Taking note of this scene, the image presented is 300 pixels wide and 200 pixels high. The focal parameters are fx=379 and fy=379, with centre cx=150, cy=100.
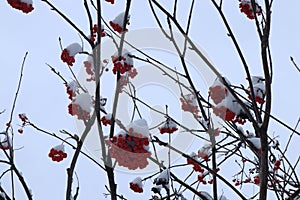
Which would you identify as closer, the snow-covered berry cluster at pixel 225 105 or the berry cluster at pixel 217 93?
the snow-covered berry cluster at pixel 225 105

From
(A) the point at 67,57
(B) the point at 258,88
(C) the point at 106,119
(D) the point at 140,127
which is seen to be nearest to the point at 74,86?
(A) the point at 67,57

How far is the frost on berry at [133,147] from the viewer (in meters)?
2.36

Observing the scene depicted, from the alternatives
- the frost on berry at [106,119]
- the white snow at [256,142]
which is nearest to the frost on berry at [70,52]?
the frost on berry at [106,119]

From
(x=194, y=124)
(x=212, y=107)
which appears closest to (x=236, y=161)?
(x=194, y=124)

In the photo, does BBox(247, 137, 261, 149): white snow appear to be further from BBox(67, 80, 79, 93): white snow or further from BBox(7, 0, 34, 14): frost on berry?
BBox(7, 0, 34, 14): frost on berry

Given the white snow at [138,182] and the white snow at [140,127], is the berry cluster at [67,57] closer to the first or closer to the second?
the white snow at [140,127]

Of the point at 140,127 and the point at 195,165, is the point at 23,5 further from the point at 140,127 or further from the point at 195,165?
the point at 195,165

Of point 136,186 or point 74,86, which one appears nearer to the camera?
point 74,86

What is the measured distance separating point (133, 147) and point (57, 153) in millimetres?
1460

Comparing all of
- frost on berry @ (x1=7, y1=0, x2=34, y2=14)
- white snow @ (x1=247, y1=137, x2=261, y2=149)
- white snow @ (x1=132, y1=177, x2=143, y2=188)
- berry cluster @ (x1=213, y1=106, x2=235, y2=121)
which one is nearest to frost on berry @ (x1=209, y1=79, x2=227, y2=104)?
berry cluster @ (x1=213, y1=106, x2=235, y2=121)

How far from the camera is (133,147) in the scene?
2420 millimetres

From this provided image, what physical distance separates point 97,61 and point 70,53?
1.29 m

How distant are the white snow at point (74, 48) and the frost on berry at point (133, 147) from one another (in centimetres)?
102

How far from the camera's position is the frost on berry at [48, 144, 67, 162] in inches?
143
